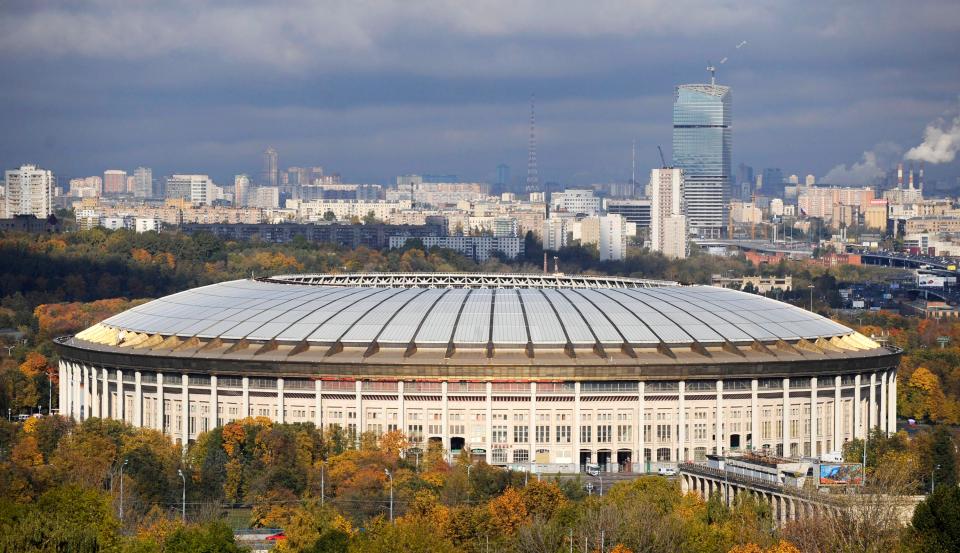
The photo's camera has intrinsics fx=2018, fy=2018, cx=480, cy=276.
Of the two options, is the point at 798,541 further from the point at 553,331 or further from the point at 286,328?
the point at 286,328

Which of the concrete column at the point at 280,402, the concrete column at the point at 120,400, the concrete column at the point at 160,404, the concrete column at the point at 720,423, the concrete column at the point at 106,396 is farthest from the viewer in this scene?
the concrete column at the point at 106,396

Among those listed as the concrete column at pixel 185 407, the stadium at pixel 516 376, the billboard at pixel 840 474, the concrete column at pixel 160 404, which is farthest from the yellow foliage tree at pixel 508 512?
the concrete column at pixel 160 404

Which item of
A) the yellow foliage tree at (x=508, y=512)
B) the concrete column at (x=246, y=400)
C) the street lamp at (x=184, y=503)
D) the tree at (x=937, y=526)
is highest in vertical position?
the concrete column at (x=246, y=400)

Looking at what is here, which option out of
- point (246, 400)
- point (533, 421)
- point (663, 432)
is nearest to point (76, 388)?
point (246, 400)

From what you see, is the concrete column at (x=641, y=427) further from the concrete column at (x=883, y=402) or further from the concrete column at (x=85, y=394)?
the concrete column at (x=85, y=394)

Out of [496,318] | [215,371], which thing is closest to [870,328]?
[496,318]

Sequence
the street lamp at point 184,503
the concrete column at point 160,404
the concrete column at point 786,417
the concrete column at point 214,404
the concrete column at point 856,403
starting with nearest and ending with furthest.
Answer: the street lamp at point 184,503
the concrete column at point 214,404
the concrete column at point 786,417
the concrete column at point 160,404
the concrete column at point 856,403
